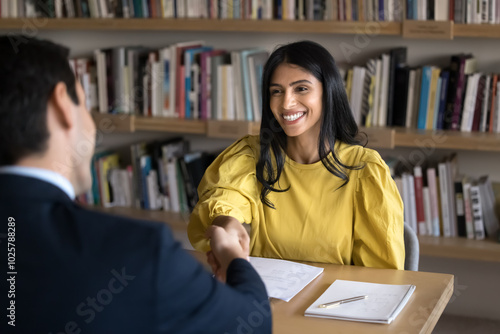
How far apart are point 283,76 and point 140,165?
145 centimetres

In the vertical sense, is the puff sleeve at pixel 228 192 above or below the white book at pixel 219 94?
below

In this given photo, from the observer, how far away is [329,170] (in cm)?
202

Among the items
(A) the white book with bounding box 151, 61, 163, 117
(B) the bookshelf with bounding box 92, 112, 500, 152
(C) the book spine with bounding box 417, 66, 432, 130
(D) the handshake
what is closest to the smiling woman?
(D) the handshake

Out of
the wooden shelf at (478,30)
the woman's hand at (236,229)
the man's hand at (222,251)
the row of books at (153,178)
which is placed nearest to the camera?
the man's hand at (222,251)

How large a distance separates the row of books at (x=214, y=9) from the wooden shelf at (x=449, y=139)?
0.48m

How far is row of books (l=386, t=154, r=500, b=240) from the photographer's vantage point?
9.25 ft

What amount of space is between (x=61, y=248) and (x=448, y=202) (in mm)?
2218

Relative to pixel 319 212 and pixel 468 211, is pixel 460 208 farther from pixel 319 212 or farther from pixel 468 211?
pixel 319 212

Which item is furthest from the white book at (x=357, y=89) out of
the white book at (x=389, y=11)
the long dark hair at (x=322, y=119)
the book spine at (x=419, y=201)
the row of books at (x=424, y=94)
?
the long dark hair at (x=322, y=119)

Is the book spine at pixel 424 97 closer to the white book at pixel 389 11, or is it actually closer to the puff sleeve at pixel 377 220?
the white book at pixel 389 11

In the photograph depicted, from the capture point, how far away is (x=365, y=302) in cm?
153

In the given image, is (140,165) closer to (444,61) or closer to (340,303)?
(444,61)

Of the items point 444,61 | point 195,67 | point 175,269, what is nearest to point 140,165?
point 195,67

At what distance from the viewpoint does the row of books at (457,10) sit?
2.64 metres
